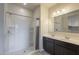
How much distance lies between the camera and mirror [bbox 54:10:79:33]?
72.6 inches

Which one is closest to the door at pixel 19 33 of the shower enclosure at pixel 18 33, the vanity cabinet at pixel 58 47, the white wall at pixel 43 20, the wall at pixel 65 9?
the shower enclosure at pixel 18 33

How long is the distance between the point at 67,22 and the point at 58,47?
19.0 inches

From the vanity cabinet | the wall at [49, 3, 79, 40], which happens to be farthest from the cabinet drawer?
the wall at [49, 3, 79, 40]

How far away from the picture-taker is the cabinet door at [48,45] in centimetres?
186

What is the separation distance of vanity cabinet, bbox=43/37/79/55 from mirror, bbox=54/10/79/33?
0.24 meters

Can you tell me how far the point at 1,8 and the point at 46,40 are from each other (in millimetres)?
951

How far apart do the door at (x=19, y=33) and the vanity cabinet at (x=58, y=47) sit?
299mm

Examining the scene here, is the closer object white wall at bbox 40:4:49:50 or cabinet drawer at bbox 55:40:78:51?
cabinet drawer at bbox 55:40:78:51

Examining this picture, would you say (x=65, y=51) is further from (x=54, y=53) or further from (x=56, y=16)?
(x=56, y=16)

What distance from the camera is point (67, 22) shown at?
Answer: 6.23 feet

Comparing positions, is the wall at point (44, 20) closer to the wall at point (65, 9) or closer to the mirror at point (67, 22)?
the wall at point (65, 9)

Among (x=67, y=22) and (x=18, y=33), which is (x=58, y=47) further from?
(x=18, y=33)

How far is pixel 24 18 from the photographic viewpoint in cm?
186

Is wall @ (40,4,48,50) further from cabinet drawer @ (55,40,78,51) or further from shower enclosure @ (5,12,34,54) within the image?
cabinet drawer @ (55,40,78,51)
